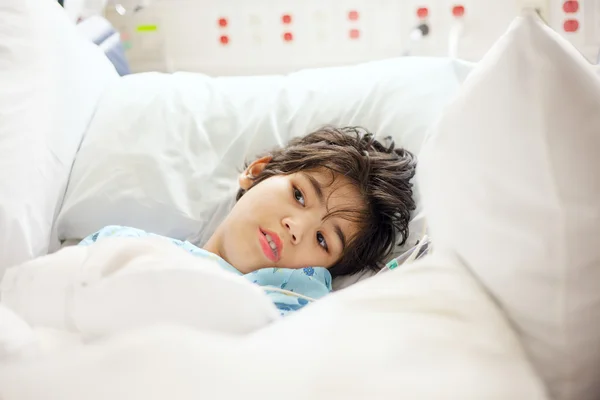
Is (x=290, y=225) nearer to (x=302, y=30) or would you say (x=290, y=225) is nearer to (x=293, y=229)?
(x=293, y=229)

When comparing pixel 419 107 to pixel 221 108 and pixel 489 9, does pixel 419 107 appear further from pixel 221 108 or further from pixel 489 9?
pixel 489 9

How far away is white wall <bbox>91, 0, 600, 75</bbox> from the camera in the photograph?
160cm

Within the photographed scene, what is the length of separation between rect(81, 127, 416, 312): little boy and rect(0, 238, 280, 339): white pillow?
406mm

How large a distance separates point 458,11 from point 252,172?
77 cm

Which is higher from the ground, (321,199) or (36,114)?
(36,114)

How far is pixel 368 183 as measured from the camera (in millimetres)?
1124

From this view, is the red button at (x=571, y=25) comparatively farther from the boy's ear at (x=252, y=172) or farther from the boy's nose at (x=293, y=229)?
the boy's nose at (x=293, y=229)

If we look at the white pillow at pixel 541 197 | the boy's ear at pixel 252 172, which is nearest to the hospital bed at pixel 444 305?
the white pillow at pixel 541 197

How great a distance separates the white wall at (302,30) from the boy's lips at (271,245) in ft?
2.67

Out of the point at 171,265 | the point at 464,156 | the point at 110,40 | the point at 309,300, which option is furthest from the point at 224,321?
the point at 110,40

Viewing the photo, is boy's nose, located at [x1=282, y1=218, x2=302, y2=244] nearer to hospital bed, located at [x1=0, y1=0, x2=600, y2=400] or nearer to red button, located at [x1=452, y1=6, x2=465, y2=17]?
hospital bed, located at [x1=0, y1=0, x2=600, y2=400]

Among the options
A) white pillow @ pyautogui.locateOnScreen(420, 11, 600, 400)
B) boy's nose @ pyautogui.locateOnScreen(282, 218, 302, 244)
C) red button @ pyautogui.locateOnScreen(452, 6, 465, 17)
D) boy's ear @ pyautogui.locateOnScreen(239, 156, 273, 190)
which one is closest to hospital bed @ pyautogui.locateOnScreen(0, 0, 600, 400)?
white pillow @ pyautogui.locateOnScreen(420, 11, 600, 400)

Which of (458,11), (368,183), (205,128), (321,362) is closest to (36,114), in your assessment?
(205,128)

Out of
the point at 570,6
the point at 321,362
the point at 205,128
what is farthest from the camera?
the point at 570,6
